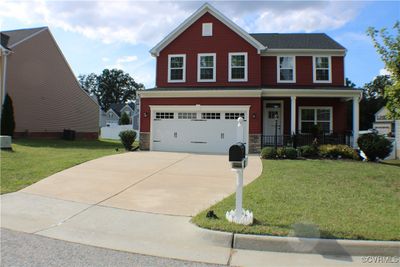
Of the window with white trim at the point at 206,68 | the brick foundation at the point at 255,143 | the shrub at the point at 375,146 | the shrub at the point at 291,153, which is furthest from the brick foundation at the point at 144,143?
the shrub at the point at 375,146

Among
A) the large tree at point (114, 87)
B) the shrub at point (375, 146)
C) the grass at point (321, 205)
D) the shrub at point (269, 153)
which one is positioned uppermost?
the large tree at point (114, 87)

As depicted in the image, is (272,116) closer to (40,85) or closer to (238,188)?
(238,188)

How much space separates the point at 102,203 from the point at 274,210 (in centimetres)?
369

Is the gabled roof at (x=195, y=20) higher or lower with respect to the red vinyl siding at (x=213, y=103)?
higher

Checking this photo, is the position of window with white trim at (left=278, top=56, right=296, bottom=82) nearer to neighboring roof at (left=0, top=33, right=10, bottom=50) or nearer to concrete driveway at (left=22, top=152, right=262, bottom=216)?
concrete driveway at (left=22, top=152, right=262, bottom=216)

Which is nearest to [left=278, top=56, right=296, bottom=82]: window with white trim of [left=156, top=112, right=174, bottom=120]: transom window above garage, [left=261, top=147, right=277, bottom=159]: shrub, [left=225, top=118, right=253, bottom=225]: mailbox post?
[left=261, top=147, right=277, bottom=159]: shrub

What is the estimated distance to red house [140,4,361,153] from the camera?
18234mm

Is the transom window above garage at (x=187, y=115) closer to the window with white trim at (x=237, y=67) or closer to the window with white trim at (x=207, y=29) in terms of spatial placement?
the window with white trim at (x=237, y=67)

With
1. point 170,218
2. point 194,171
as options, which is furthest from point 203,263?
point 194,171

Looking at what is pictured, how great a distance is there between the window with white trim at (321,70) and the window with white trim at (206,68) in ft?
20.5

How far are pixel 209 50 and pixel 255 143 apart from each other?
6443 millimetres

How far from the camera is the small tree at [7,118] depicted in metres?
20.9

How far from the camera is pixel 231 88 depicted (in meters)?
18.7

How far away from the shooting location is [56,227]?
5855mm
